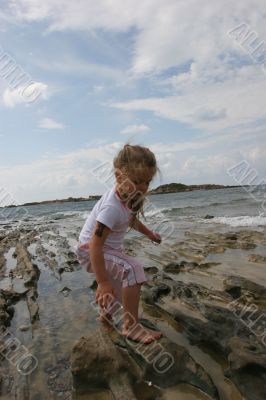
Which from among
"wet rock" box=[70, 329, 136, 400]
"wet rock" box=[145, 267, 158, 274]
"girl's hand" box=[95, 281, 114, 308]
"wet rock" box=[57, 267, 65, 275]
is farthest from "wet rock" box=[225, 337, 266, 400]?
"wet rock" box=[57, 267, 65, 275]

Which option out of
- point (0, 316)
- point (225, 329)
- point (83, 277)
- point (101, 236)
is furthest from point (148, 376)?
point (83, 277)

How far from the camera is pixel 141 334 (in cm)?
335

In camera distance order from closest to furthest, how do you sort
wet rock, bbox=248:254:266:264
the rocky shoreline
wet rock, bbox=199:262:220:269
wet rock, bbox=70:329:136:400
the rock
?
1. the rocky shoreline
2. wet rock, bbox=70:329:136:400
3. the rock
4. wet rock, bbox=199:262:220:269
5. wet rock, bbox=248:254:266:264

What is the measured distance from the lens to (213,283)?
540 centimetres

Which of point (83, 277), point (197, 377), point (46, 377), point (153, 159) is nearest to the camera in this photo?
point (197, 377)

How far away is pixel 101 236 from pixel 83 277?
10.5 feet

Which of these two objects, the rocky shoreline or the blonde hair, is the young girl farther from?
the rocky shoreline

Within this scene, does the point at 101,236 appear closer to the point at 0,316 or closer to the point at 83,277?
the point at 0,316

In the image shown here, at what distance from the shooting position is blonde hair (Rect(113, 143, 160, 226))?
11.6 feet

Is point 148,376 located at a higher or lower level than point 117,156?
lower

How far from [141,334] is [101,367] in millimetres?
528

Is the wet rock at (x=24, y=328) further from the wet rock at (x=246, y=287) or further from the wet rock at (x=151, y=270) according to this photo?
the wet rock at (x=151, y=270)

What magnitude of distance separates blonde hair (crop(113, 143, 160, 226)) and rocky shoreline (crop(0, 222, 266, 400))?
1.46 metres

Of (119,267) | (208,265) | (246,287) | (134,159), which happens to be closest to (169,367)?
(119,267)
